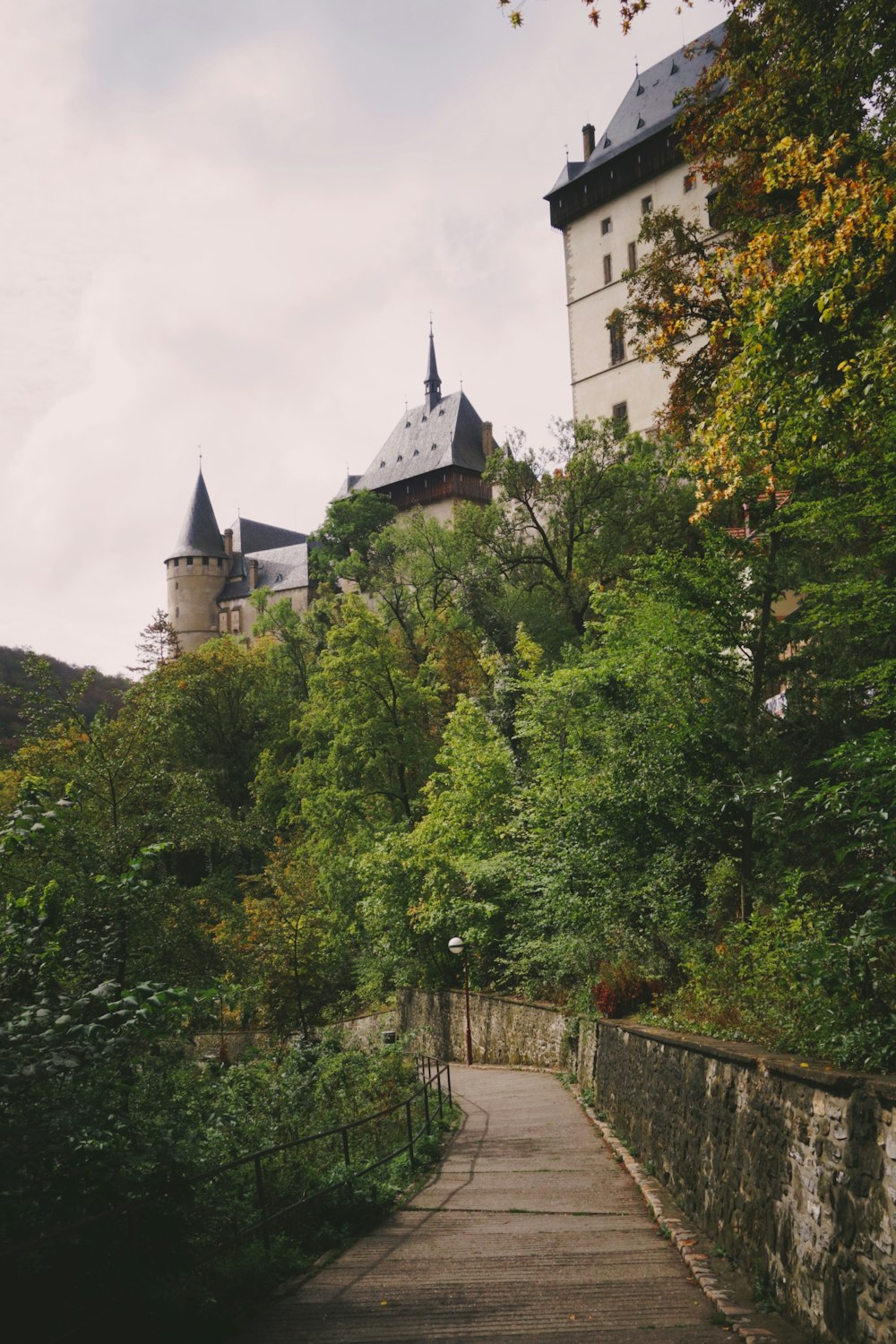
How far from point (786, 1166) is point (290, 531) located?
95789 millimetres

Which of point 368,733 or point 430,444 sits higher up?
point 430,444

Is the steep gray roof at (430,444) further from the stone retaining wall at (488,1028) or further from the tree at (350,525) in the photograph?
the stone retaining wall at (488,1028)

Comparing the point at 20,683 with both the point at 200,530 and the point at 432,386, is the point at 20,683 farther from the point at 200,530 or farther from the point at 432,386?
the point at 432,386

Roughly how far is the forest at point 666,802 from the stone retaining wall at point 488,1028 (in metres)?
0.57

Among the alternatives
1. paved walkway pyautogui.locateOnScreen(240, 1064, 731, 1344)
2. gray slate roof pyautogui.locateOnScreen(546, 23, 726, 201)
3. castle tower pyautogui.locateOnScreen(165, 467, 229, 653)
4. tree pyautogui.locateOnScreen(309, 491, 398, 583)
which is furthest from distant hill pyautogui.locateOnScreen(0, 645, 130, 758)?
paved walkway pyautogui.locateOnScreen(240, 1064, 731, 1344)

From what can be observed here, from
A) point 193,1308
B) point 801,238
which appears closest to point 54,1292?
point 193,1308

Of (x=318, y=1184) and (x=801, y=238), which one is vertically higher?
(x=801, y=238)

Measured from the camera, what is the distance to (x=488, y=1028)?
2216cm

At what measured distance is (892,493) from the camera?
31.3 ft

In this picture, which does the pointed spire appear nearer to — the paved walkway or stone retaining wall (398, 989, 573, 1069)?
stone retaining wall (398, 989, 573, 1069)

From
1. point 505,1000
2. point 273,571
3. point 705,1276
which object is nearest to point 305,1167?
point 705,1276

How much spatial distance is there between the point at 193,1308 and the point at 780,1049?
3.70m

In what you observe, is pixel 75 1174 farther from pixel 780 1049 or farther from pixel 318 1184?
pixel 780 1049

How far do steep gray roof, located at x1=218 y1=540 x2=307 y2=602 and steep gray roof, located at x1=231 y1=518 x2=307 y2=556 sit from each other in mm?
1012
